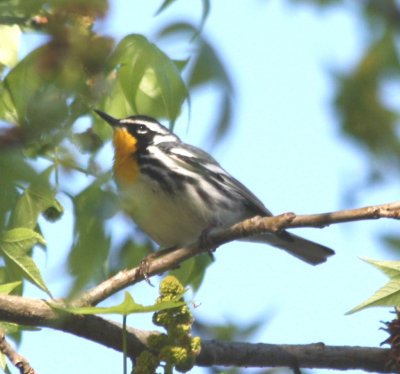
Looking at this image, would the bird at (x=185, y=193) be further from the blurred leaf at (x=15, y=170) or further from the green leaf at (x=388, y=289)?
the blurred leaf at (x=15, y=170)

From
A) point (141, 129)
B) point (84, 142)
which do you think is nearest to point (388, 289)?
point (84, 142)

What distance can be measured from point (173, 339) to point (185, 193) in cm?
294

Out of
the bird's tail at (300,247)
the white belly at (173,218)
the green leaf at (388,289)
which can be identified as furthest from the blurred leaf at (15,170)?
the bird's tail at (300,247)

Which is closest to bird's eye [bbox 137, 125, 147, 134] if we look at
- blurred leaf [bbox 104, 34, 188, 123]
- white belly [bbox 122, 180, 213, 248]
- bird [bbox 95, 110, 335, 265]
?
bird [bbox 95, 110, 335, 265]

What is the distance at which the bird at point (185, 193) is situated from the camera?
5.40 meters

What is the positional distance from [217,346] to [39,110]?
2489 millimetres

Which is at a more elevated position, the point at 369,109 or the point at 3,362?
the point at 3,362

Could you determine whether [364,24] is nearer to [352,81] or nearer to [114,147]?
[352,81]

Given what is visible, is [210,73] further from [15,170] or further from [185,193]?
[185,193]

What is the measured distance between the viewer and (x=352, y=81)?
87cm

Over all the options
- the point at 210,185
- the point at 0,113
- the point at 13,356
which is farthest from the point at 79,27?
the point at 210,185

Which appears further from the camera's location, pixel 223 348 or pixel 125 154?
pixel 125 154

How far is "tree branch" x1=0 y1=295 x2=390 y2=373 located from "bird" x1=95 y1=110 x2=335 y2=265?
6.33 feet

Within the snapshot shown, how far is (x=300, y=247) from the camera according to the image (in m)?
5.88
